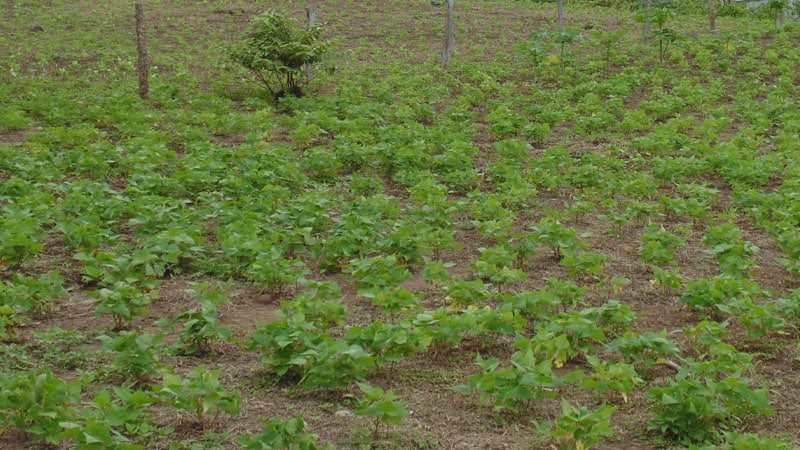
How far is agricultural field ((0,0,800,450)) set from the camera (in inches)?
167

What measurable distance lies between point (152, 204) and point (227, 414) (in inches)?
146

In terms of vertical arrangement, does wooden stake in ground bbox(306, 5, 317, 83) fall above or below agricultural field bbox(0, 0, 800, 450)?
above

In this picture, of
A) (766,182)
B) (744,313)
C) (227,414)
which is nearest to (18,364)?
(227,414)

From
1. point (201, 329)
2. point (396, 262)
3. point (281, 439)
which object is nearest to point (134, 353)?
point (201, 329)

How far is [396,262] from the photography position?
6887mm

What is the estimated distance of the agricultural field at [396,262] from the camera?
4.25 m

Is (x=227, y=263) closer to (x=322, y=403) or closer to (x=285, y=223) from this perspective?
(x=285, y=223)

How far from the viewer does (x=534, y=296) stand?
213 inches

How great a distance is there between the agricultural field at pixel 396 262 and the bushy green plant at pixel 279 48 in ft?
2.01

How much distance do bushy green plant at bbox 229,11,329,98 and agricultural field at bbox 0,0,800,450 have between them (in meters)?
0.61

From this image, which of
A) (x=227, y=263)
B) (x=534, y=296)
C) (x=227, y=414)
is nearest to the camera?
(x=227, y=414)

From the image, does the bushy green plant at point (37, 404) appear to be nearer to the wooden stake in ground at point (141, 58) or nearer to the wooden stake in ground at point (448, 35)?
the wooden stake in ground at point (141, 58)

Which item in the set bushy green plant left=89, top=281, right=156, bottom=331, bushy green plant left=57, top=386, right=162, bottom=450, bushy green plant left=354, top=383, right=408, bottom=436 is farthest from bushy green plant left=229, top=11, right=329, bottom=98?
bushy green plant left=354, top=383, right=408, bottom=436

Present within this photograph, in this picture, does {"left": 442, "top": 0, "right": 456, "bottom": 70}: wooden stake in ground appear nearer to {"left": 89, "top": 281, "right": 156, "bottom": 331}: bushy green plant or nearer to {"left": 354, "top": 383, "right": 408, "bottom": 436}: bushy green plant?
{"left": 89, "top": 281, "right": 156, "bottom": 331}: bushy green plant
